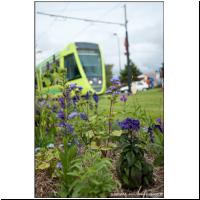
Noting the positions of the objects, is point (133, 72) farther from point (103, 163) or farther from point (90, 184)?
point (90, 184)

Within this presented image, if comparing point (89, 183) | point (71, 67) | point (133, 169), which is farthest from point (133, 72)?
point (71, 67)

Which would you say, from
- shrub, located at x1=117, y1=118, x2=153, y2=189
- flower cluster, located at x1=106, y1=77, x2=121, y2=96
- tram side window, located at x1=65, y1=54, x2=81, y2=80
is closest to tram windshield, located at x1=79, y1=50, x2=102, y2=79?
tram side window, located at x1=65, y1=54, x2=81, y2=80

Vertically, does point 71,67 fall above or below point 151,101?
above

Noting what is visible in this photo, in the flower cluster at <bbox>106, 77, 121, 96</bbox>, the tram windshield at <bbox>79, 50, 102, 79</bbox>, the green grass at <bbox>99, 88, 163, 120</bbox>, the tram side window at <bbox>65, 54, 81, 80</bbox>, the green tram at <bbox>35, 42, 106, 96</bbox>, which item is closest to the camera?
the flower cluster at <bbox>106, 77, 121, 96</bbox>

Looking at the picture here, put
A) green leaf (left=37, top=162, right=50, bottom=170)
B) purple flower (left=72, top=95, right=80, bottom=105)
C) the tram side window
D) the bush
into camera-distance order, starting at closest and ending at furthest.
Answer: the bush, green leaf (left=37, top=162, right=50, bottom=170), purple flower (left=72, top=95, right=80, bottom=105), the tram side window

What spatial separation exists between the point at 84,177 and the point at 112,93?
2.41 feet

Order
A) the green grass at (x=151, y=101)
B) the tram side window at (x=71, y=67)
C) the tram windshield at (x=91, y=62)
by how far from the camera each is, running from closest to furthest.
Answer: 1. the green grass at (x=151, y=101)
2. the tram side window at (x=71, y=67)
3. the tram windshield at (x=91, y=62)

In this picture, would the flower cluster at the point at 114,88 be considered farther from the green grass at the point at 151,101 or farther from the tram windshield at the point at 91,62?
the tram windshield at the point at 91,62

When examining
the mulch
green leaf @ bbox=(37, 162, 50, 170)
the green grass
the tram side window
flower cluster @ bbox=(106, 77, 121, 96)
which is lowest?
the mulch

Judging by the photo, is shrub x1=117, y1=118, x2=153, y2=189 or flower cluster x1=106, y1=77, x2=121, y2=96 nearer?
shrub x1=117, y1=118, x2=153, y2=189

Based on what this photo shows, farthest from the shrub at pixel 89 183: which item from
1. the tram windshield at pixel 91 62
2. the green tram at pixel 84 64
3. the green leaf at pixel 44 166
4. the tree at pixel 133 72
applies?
the tram windshield at pixel 91 62

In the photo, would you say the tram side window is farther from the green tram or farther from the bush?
the bush

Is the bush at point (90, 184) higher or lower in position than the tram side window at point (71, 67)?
lower
